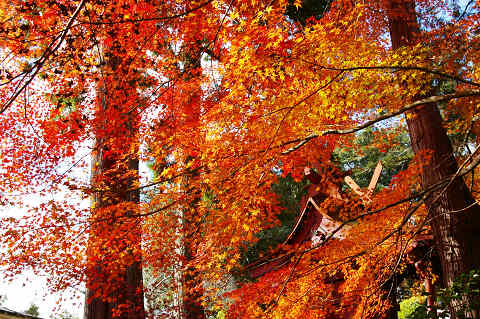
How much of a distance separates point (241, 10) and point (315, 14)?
486 cm

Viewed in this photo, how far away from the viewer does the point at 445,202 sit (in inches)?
255

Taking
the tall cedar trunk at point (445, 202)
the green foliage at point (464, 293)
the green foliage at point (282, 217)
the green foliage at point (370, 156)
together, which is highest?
the green foliage at point (370, 156)

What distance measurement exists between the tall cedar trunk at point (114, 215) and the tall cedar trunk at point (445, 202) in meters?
6.02

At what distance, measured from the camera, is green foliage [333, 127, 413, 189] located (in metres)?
21.3

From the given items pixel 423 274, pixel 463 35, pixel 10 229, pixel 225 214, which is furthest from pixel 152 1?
pixel 423 274

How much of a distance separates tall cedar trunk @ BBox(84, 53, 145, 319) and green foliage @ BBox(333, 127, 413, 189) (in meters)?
13.7

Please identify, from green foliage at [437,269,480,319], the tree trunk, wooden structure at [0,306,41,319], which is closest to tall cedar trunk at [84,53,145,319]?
the tree trunk

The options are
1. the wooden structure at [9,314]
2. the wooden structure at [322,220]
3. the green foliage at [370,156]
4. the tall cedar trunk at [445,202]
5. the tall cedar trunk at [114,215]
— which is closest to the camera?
the wooden structure at [9,314]

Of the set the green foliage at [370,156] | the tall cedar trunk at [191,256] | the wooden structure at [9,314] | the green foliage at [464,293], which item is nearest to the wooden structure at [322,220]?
the tall cedar trunk at [191,256]

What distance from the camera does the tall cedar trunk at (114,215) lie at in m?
8.30

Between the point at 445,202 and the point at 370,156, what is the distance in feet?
59.2

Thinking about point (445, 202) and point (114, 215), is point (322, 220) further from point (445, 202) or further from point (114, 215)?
point (114, 215)

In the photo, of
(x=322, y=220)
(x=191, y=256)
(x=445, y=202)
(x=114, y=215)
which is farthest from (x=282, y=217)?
(x=445, y=202)

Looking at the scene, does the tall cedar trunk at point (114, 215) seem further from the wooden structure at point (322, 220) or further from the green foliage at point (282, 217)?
the green foliage at point (282, 217)
